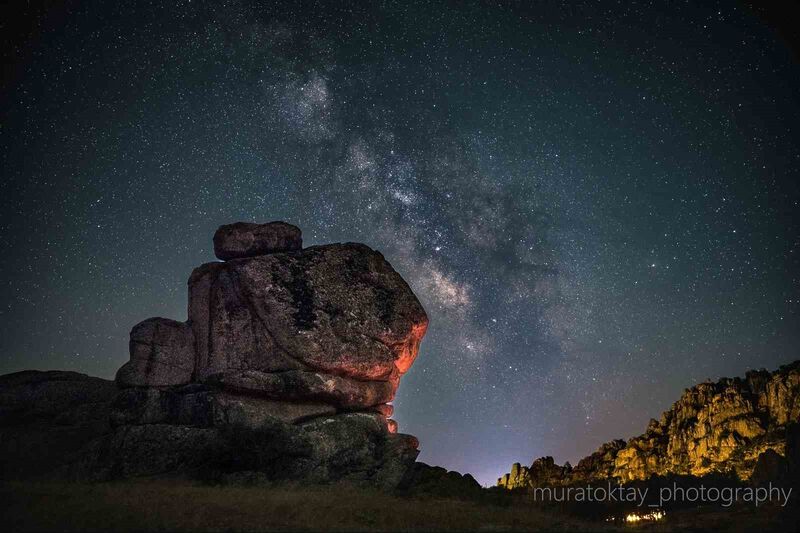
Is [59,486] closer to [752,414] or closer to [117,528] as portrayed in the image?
[117,528]

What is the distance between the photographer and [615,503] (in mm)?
41438

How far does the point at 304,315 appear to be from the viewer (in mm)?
29906

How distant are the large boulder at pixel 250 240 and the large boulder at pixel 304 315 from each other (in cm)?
132

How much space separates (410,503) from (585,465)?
278 ft

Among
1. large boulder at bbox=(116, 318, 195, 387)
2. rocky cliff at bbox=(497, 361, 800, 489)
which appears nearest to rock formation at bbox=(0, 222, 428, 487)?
large boulder at bbox=(116, 318, 195, 387)

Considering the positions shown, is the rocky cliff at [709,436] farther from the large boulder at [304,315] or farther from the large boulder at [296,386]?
the large boulder at [296,386]

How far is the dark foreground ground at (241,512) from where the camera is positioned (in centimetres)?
1409

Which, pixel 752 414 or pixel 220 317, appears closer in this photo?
pixel 220 317

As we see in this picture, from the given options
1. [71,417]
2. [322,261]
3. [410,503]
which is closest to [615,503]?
[410,503]

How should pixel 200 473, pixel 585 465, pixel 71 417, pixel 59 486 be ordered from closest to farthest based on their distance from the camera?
pixel 59 486, pixel 200 473, pixel 71 417, pixel 585 465

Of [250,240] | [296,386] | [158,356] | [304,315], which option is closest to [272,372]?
[296,386]

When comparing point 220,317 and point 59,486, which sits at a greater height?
point 220,317

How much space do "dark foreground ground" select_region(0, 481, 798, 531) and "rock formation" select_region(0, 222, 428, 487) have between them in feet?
16.3

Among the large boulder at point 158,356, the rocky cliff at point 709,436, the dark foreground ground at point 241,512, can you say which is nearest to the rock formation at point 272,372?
the large boulder at point 158,356
